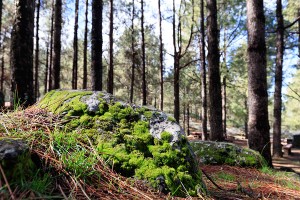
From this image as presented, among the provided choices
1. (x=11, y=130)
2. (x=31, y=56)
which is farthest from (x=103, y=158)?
(x=31, y=56)

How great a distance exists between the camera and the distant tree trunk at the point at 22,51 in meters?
3.81

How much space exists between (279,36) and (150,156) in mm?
13469

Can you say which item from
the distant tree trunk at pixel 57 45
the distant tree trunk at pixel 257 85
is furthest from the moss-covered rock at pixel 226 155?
the distant tree trunk at pixel 57 45

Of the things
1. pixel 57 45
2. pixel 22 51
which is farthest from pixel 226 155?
pixel 57 45

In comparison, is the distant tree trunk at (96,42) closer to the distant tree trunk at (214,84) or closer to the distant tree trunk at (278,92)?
the distant tree trunk at (214,84)

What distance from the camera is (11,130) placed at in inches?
61.8

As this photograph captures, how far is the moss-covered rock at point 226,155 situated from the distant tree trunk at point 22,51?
2.99 m

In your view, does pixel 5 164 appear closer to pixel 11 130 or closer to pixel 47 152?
pixel 47 152

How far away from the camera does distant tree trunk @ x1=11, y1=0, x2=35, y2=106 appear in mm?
3807

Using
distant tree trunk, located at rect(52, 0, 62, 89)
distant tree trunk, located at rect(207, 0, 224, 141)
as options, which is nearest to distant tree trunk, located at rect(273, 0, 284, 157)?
distant tree trunk, located at rect(207, 0, 224, 141)

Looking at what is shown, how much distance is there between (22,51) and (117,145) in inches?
112

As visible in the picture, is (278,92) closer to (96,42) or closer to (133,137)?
(96,42)

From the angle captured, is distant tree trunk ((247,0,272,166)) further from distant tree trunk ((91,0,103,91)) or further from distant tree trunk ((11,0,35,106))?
distant tree trunk ((11,0,35,106))

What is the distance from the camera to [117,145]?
1.84 metres
